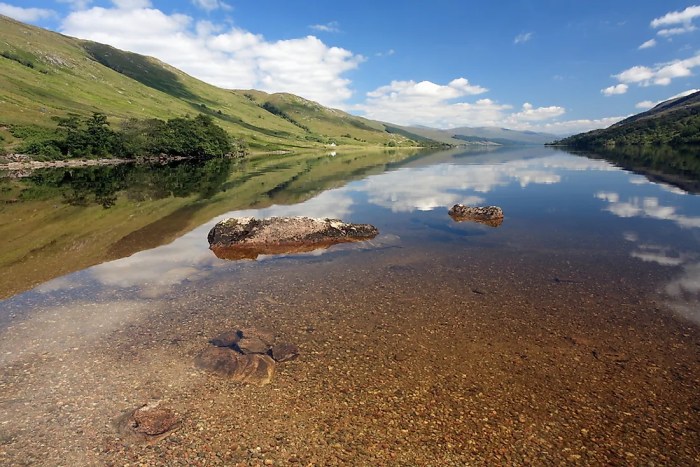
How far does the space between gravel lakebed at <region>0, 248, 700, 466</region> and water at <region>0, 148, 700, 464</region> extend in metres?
0.07

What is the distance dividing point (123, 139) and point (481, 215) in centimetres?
14063

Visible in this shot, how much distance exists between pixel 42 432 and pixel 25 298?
12.9 m

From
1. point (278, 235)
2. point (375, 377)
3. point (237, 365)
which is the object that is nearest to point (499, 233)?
point (278, 235)

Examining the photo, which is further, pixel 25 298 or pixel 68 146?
pixel 68 146

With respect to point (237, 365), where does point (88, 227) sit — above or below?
above

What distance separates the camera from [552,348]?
15312 mm

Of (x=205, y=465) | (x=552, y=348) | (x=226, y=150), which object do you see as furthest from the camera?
(x=226, y=150)

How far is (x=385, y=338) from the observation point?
1623 centimetres

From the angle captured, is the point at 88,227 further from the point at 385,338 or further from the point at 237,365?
the point at 385,338

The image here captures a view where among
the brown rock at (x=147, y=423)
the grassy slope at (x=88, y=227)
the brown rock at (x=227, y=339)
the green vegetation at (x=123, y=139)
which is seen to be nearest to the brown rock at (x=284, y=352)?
the brown rock at (x=227, y=339)

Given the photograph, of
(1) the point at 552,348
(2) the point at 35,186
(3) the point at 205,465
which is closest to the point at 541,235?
(1) the point at 552,348

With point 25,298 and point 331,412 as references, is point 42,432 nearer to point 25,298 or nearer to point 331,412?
point 331,412

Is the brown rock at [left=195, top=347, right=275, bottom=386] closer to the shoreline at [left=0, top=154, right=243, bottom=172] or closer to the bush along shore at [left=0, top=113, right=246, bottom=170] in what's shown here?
the shoreline at [left=0, top=154, right=243, bottom=172]

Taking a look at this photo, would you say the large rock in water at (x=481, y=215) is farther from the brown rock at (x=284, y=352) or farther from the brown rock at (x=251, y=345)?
the brown rock at (x=251, y=345)
